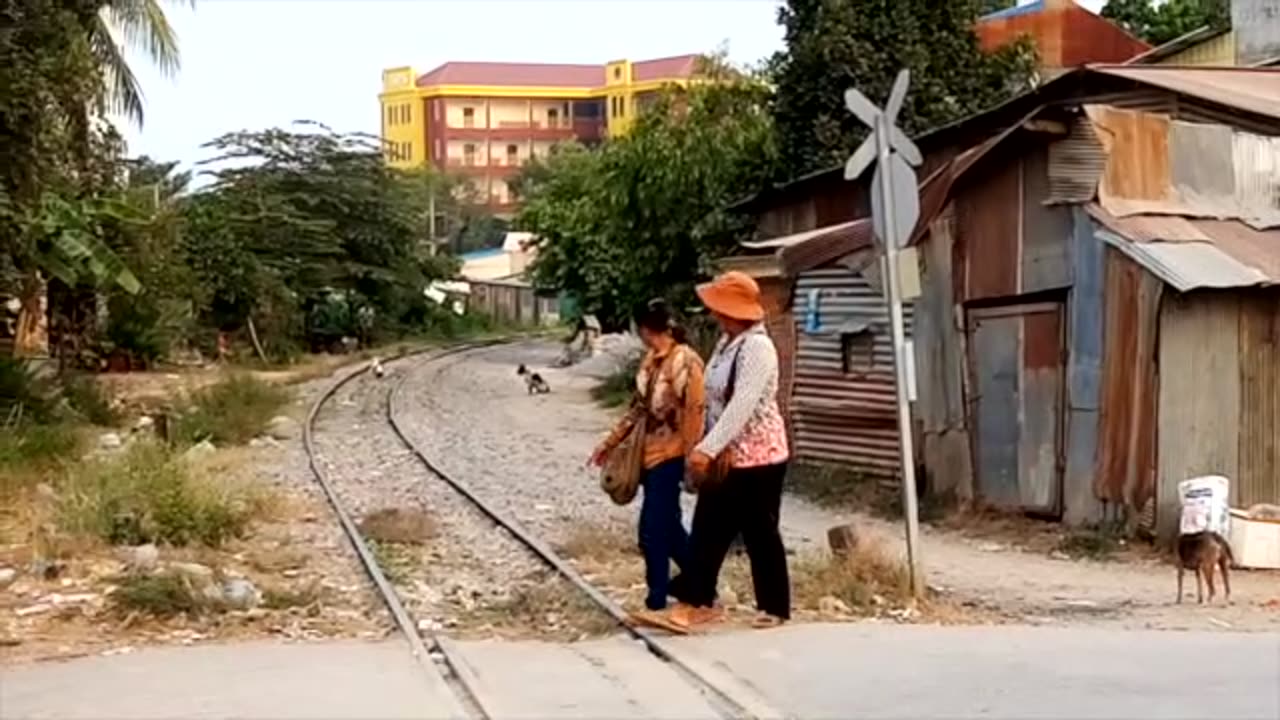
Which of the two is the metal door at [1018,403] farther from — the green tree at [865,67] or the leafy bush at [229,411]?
the green tree at [865,67]

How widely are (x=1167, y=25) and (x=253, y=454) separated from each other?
31.4 metres

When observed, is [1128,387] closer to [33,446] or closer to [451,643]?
[451,643]

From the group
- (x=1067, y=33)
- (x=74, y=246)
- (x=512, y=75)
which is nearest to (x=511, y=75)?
(x=512, y=75)

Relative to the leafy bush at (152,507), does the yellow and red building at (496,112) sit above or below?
above

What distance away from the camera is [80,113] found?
22844 millimetres

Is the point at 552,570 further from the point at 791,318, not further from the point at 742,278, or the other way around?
the point at 791,318

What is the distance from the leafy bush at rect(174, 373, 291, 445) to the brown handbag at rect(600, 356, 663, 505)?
1496 cm

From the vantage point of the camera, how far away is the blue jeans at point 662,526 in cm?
979

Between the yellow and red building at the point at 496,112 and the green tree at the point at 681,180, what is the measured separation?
81.9m

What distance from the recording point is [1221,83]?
18578 millimetres

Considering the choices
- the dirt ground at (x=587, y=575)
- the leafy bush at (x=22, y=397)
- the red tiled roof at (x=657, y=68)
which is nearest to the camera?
the dirt ground at (x=587, y=575)

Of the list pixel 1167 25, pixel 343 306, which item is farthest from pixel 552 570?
pixel 343 306

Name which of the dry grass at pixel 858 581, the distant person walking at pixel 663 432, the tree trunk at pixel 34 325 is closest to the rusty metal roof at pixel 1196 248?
the dry grass at pixel 858 581

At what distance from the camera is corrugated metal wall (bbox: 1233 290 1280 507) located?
13.7m
